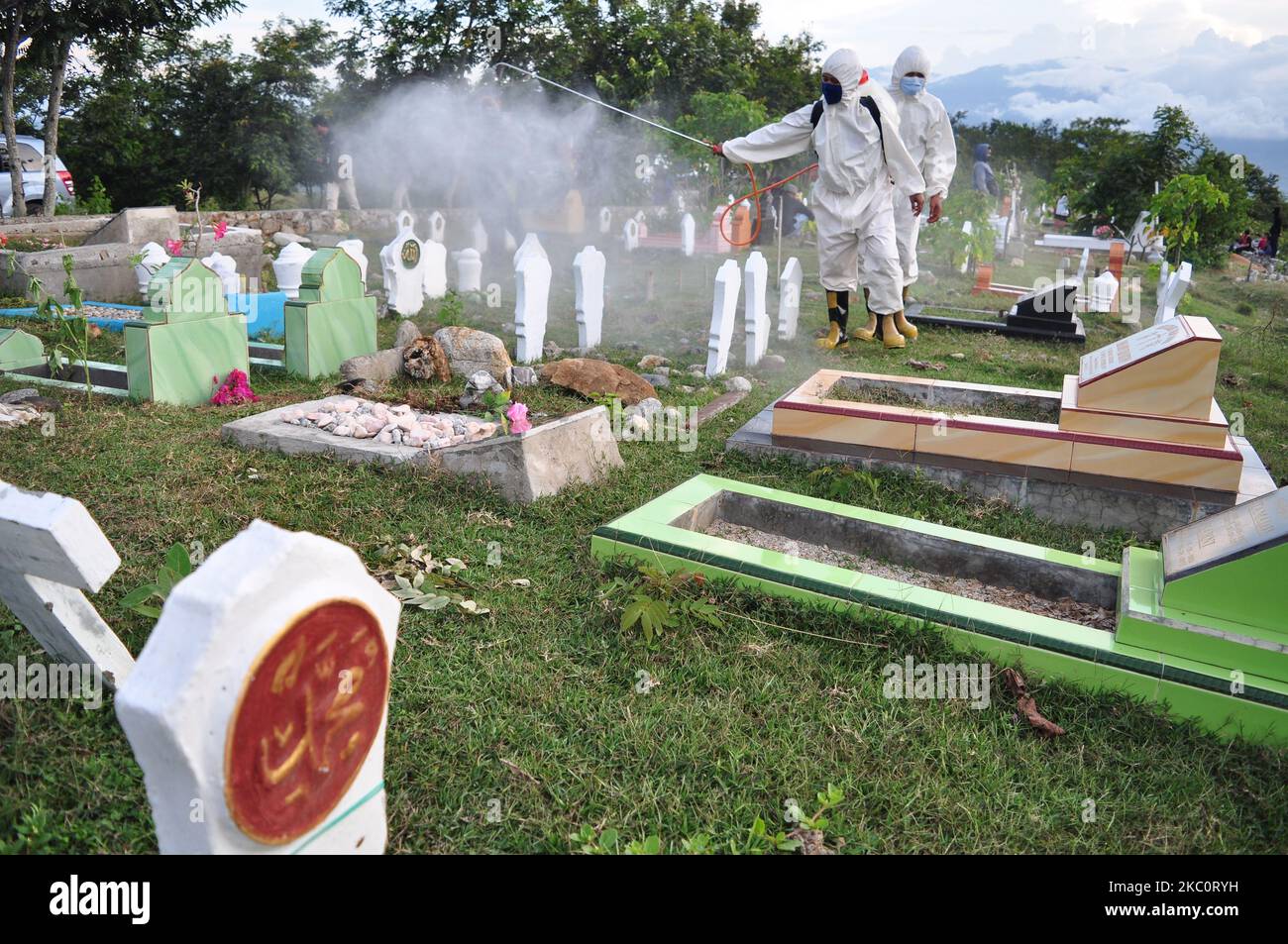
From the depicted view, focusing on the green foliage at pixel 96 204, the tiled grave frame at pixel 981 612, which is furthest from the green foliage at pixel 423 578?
the green foliage at pixel 96 204

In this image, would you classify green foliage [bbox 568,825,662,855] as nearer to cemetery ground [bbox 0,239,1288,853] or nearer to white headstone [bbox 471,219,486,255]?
cemetery ground [bbox 0,239,1288,853]

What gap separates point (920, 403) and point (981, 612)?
2936 millimetres

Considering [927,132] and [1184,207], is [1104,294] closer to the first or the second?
[1184,207]

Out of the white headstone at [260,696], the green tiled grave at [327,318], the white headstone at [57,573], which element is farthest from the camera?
the green tiled grave at [327,318]

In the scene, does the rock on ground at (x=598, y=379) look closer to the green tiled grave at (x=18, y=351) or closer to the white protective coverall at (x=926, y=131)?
the green tiled grave at (x=18, y=351)

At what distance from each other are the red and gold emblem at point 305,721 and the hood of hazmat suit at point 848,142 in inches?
303

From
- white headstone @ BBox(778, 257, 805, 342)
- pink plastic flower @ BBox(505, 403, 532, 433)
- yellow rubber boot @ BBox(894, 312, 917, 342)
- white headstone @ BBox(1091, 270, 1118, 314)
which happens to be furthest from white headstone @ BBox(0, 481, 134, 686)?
white headstone @ BBox(1091, 270, 1118, 314)

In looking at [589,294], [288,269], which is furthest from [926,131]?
[288,269]

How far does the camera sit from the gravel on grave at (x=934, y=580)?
4.00 m

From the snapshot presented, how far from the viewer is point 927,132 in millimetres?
10000

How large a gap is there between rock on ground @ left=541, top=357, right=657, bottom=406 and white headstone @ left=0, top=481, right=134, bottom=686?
434 cm

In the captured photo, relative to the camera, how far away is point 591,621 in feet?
12.4

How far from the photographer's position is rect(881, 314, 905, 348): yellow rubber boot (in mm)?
9680

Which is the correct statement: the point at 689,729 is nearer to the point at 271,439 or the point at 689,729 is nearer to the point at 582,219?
the point at 271,439
